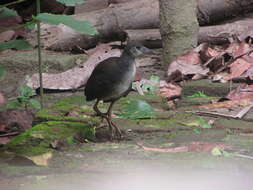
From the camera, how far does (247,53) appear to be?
565 centimetres

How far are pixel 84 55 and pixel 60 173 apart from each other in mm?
3920

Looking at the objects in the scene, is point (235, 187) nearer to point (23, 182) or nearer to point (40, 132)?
point (23, 182)

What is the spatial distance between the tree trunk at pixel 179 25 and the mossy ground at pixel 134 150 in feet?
4.24

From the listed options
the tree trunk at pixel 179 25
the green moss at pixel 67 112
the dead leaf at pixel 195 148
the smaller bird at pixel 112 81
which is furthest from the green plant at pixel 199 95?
the dead leaf at pixel 195 148

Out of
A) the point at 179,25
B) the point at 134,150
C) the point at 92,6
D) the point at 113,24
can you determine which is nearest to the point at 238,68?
the point at 179,25

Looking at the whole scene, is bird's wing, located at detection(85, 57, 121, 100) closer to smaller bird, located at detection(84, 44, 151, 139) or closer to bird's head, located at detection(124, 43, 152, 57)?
smaller bird, located at detection(84, 44, 151, 139)

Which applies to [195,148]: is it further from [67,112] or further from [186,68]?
[186,68]

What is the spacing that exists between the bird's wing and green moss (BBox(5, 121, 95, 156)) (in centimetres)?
22

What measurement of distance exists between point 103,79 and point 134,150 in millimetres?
667

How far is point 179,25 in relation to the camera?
18.9ft

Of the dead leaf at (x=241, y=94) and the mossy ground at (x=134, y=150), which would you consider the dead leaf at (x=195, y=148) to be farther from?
the dead leaf at (x=241, y=94)

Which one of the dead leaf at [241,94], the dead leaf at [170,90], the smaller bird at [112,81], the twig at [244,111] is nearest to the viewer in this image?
the smaller bird at [112,81]

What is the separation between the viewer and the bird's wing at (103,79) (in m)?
3.87

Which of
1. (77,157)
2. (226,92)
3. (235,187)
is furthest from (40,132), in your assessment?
(226,92)
